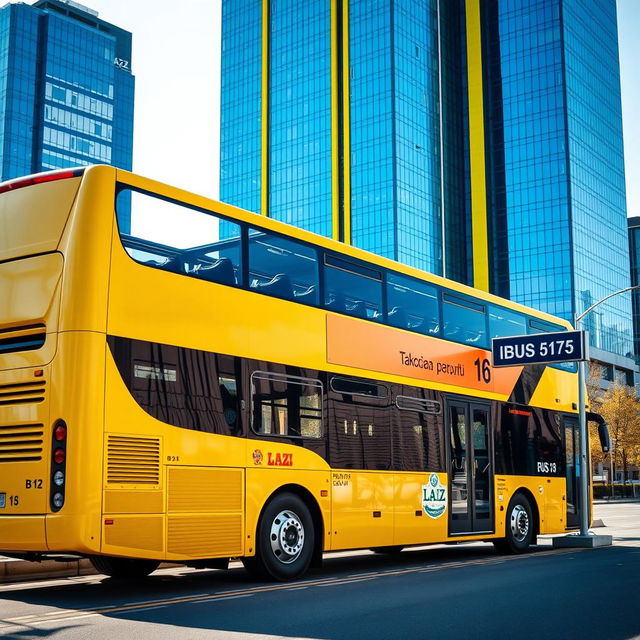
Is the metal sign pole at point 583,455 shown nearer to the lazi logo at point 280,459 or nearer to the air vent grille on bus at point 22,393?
the lazi logo at point 280,459

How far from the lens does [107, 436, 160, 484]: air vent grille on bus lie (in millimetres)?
8977

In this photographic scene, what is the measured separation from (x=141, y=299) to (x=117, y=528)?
2.35 metres

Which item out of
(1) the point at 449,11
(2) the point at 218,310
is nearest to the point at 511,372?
(2) the point at 218,310

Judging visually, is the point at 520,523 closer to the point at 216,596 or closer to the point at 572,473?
the point at 572,473

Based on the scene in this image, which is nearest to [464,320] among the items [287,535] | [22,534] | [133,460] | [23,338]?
[287,535]

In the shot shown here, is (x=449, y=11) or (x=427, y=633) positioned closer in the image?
(x=427, y=633)

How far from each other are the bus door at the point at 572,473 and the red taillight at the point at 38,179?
1248 cm

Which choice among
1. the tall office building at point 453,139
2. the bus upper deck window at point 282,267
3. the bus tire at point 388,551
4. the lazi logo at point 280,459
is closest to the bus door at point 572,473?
the bus tire at point 388,551

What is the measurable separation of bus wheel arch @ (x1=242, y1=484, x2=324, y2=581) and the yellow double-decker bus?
0.08 feet

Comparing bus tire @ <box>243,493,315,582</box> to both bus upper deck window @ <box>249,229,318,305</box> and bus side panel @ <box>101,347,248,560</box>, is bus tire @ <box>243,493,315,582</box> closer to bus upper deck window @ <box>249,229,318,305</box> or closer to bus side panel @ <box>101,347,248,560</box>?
bus side panel @ <box>101,347,248,560</box>

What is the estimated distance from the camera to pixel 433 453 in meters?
14.6

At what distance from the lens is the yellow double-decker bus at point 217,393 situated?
29.3 feet

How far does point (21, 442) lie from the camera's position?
357 inches

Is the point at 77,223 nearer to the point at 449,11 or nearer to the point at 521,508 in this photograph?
the point at 521,508
